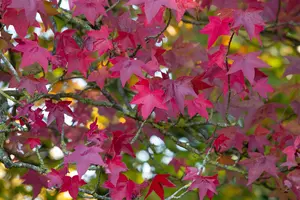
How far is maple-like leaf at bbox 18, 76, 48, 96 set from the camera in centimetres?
167

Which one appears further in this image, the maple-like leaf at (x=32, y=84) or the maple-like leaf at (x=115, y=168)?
the maple-like leaf at (x=32, y=84)

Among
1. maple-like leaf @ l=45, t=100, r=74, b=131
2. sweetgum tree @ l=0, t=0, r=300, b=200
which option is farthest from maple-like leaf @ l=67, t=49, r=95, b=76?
maple-like leaf @ l=45, t=100, r=74, b=131

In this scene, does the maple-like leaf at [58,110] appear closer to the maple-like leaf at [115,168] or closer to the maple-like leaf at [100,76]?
the maple-like leaf at [100,76]

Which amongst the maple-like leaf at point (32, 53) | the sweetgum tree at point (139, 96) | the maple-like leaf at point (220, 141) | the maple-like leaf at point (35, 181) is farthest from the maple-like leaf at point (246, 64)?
→ the maple-like leaf at point (35, 181)

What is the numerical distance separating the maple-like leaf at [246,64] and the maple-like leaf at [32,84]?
55 centimetres

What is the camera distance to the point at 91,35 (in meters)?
1.60

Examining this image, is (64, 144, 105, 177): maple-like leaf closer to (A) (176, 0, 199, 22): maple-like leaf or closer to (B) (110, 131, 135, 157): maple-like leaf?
(B) (110, 131, 135, 157): maple-like leaf

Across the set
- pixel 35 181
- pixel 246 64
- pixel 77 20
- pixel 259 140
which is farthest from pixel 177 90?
pixel 35 181

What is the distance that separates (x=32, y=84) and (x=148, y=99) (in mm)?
383

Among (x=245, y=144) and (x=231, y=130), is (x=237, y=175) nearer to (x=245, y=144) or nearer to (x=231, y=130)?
(x=245, y=144)

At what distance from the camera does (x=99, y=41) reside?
1632mm

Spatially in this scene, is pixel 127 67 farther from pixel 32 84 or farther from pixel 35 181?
pixel 35 181

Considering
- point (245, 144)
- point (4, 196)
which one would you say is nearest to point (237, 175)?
point (245, 144)

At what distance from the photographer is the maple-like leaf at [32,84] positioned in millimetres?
1673
